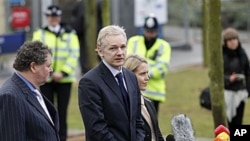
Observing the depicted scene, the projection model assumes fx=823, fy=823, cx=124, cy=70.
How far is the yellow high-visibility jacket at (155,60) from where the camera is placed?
10430 millimetres

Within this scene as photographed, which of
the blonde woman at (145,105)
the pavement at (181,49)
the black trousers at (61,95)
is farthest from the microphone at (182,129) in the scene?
the pavement at (181,49)

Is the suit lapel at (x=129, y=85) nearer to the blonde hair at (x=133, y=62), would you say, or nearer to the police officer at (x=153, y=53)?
the blonde hair at (x=133, y=62)

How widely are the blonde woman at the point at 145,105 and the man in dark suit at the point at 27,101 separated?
3.88 feet

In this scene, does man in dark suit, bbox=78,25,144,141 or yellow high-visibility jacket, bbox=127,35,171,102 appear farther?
yellow high-visibility jacket, bbox=127,35,171,102

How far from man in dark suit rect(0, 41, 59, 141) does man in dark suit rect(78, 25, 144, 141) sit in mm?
423

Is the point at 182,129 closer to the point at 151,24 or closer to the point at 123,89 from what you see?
the point at 123,89

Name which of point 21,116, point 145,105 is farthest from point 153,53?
point 21,116

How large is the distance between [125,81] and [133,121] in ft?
1.07

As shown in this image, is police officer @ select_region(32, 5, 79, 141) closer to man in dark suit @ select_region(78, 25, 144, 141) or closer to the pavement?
man in dark suit @ select_region(78, 25, 144, 141)

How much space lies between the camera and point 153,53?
1052cm

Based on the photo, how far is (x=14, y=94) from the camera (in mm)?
5773

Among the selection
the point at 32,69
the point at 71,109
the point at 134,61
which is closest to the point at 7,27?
the point at 71,109

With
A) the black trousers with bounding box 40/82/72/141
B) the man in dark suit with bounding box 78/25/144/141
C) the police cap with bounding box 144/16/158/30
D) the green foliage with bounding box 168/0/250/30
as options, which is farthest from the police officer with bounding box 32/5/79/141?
the green foliage with bounding box 168/0/250/30

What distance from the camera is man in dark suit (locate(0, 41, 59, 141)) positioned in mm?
5742
